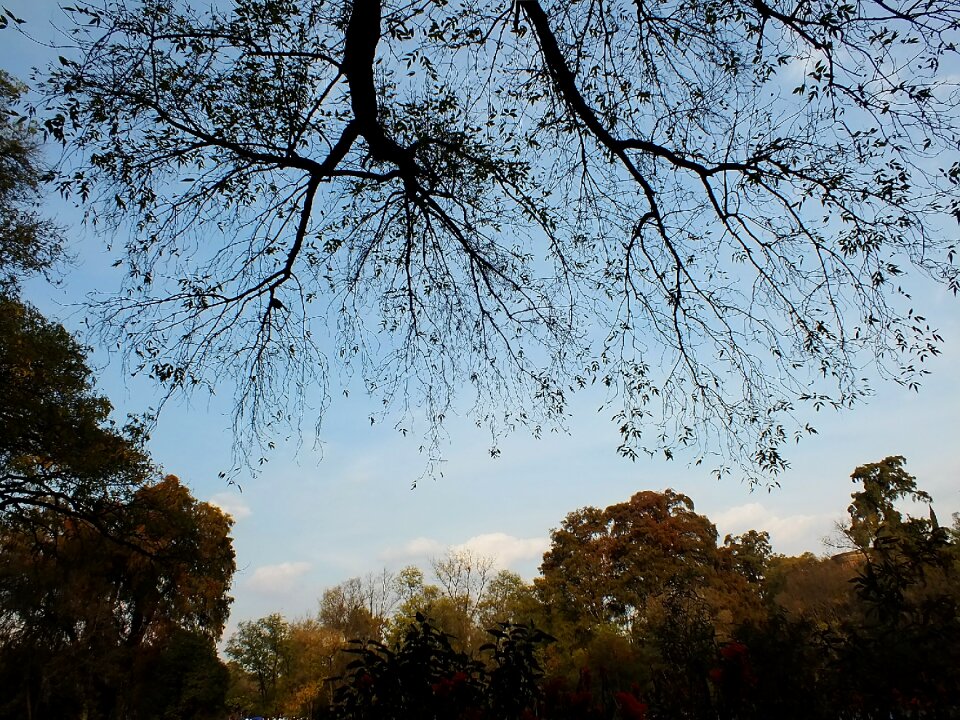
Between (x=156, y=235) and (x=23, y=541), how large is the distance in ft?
44.5

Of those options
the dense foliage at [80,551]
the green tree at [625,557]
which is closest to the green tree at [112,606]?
the dense foliage at [80,551]

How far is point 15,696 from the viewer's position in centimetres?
1686

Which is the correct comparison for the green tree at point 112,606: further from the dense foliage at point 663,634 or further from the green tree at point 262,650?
the green tree at point 262,650

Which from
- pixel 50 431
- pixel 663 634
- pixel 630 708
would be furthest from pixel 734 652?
pixel 50 431

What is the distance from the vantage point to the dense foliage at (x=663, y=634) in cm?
347

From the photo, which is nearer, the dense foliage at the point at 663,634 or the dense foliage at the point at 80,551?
the dense foliage at the point at 663,634

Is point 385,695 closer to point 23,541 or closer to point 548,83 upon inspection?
point 548,83

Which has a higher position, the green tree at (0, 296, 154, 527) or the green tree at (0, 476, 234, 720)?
the green tree at (0, 296, 154, 527)

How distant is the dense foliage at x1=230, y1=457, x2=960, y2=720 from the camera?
11.4 ft

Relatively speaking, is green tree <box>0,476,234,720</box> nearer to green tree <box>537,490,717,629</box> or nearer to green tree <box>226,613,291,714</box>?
green tree <box>537,490,717,629</box>

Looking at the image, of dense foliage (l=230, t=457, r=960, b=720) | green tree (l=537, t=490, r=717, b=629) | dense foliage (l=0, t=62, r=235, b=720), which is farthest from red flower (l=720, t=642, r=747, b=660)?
green tree (l=537, t=490, r=717, b=629)

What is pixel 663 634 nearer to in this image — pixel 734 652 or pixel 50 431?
pixel 734 652

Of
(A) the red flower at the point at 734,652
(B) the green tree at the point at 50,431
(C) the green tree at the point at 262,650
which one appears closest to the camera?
(A) the red flower at the point at 734,652

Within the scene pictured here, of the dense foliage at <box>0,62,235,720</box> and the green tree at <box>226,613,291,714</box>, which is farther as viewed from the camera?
the green tree at <box>226,613,291,714</box>
